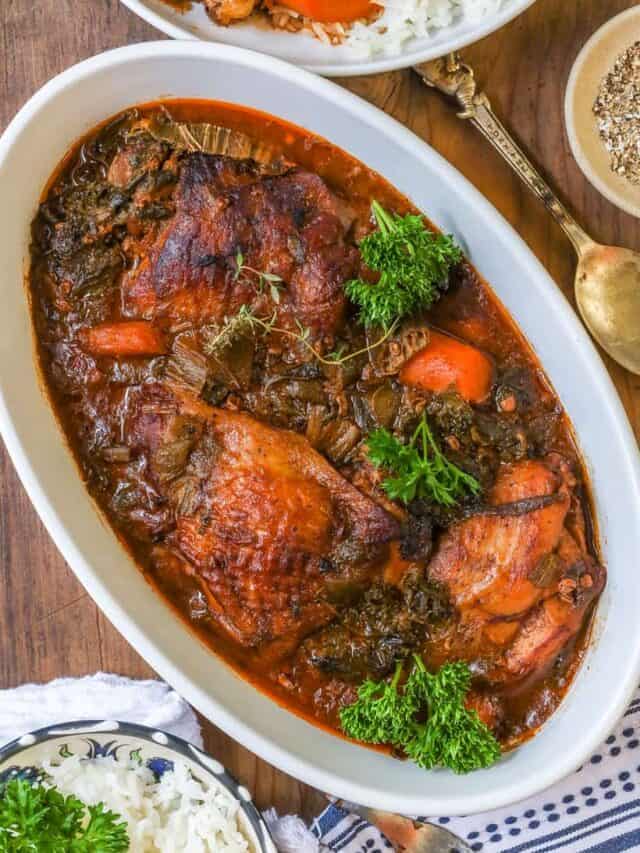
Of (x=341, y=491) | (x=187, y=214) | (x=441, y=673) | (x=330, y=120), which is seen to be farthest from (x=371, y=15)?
(x=441, y=673)

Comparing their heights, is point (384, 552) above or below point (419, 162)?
below

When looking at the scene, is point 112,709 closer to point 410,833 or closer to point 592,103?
point 410,833

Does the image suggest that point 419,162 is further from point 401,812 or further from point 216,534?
point 401,812

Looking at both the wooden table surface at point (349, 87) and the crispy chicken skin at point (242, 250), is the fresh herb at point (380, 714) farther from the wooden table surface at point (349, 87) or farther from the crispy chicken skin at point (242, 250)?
the crispy chicken skin at point (242, 250)

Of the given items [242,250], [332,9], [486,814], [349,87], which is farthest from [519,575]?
[332,9]

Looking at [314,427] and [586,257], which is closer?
[314,427]

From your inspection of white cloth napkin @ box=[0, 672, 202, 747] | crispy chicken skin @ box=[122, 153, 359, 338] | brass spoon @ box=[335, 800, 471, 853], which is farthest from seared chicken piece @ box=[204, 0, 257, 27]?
brass spoon @ box=[335, 800, 471, 853]

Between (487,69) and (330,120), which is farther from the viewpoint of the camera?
(487,69)
